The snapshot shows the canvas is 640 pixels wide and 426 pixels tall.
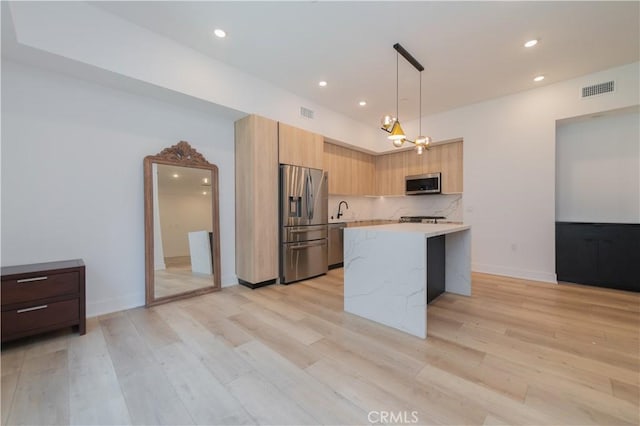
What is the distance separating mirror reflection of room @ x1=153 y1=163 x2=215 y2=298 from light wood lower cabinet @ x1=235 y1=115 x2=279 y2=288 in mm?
445

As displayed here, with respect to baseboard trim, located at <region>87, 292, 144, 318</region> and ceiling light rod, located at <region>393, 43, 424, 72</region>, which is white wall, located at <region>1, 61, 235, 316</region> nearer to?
baseboard trim, located at <region>87, 292, 144, 318</region>

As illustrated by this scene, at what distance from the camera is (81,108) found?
2764 mm

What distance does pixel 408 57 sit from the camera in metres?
3.21

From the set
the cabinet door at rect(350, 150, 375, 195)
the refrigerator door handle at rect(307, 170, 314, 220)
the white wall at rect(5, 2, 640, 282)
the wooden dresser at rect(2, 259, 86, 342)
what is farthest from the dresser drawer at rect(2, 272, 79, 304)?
the cabinet door at rect(350, 150, 375, 195)

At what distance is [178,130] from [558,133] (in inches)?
239

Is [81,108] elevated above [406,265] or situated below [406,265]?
above

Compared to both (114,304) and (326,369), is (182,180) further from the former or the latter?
(326,369)

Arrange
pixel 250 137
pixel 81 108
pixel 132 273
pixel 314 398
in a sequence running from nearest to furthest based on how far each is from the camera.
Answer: pixel 314 398 → pixel 81 108 → pixel 132 273 → pixel 250 137

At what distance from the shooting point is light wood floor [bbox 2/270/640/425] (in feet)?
4.82

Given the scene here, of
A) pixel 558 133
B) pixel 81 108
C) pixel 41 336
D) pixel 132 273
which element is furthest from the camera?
pixel 558 133

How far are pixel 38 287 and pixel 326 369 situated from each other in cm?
259

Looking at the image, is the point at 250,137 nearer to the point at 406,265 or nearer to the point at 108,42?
the point at 108,42

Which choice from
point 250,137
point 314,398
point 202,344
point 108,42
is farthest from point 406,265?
point 108,42

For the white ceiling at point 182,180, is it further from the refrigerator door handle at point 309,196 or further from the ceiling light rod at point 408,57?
the ceiling light rod at point 408,57
